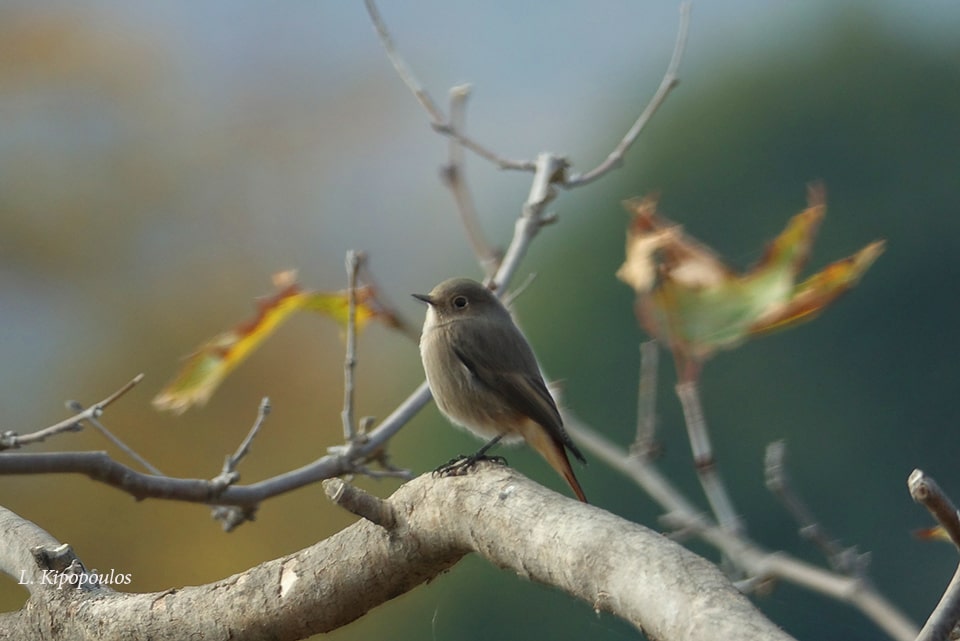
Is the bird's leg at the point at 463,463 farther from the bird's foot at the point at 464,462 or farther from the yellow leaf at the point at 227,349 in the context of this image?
the yellow leaf at the point at 227,349

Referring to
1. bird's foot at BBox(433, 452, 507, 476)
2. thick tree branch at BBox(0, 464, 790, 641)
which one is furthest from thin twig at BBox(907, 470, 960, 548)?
bird's foot at BBox(433, 452, 507, 476)

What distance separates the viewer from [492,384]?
2059 mm

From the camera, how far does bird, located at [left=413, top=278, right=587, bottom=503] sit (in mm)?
2008

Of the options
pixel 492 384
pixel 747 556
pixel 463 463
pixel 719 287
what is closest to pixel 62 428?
pixel 463 463

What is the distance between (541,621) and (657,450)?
417 centimetres

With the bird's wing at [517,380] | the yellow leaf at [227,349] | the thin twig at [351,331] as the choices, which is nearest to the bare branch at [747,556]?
the bird's wing at [517,380]

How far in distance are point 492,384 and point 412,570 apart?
27.8 inches

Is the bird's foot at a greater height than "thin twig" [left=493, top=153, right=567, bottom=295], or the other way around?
"thin twig" [left=493, top=153, right=567, bottom=295]

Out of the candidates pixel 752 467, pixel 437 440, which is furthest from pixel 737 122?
pixel 437 440

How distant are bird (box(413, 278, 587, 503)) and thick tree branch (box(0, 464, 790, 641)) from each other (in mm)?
594

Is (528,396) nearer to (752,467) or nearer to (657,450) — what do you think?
A: (657,450)

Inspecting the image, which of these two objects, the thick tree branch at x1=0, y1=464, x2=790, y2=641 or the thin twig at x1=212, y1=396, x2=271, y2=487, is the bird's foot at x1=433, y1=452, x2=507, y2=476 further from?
the thin twig at x1=212, y1=396, x2=271, y2=487

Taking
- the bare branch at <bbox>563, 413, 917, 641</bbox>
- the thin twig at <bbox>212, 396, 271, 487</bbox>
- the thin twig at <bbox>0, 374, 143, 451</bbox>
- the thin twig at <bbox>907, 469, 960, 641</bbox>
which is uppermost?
the thin twig at <bbox>0, 374, 143, 451</bbox>

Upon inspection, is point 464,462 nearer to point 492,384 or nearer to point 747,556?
point 492,384
